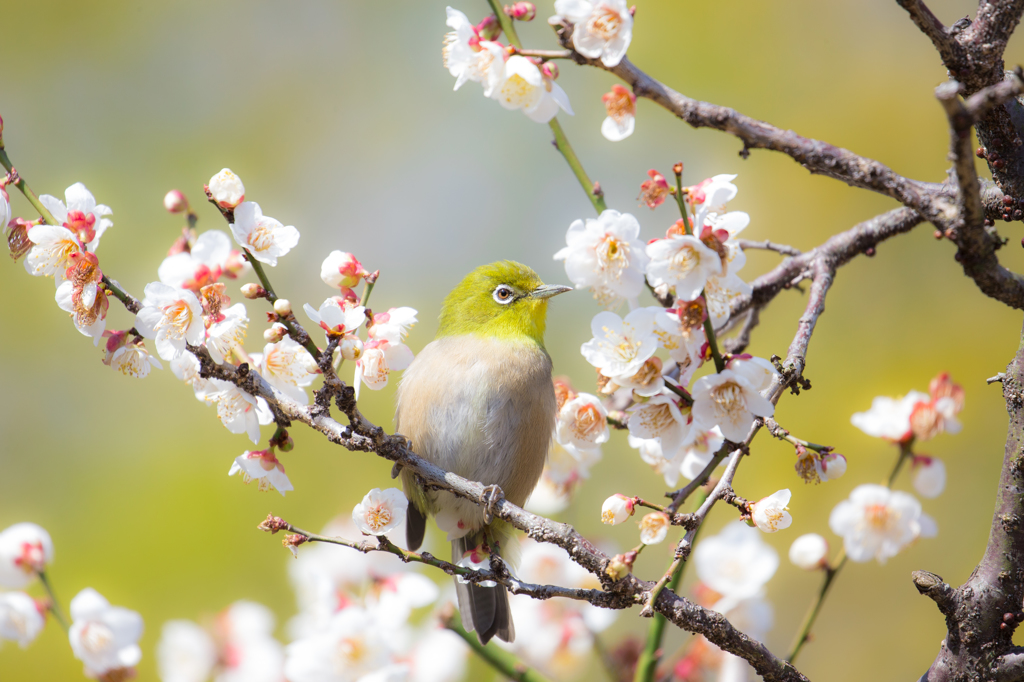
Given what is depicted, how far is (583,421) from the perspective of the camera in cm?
182

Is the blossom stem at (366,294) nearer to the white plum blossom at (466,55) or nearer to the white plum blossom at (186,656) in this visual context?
the white plum blossom at (466,55)

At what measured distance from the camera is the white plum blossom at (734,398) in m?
1.34

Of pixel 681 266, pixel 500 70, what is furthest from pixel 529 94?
pixel 681 266

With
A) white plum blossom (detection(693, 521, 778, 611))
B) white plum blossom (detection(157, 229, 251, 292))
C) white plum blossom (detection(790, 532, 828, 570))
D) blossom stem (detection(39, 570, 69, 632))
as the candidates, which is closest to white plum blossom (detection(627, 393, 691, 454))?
white plum blossom (detection(790, 532, 828, 570))

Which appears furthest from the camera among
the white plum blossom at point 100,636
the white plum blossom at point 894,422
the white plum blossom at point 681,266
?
the white plum blossom at point 100,636

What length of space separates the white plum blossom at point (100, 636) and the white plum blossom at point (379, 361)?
1.29 meters

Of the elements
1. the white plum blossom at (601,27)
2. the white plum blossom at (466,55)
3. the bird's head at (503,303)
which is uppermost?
the bird's head at (503,303)

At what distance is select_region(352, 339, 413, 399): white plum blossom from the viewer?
168cm

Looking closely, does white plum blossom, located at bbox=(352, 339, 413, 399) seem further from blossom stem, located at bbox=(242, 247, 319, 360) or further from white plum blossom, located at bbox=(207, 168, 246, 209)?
white plum blossom, located at bbox=(207, 168, 246, 209)

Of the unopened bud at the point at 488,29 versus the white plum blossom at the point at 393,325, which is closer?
the unopened bud at the point at 488,29

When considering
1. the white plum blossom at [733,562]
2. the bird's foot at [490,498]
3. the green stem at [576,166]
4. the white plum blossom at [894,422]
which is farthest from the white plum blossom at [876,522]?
the green stem at [576,166]

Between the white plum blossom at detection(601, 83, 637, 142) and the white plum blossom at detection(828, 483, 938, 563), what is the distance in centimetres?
136

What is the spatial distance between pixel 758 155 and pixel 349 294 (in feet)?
12.2

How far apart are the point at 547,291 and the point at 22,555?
6.09 ft
